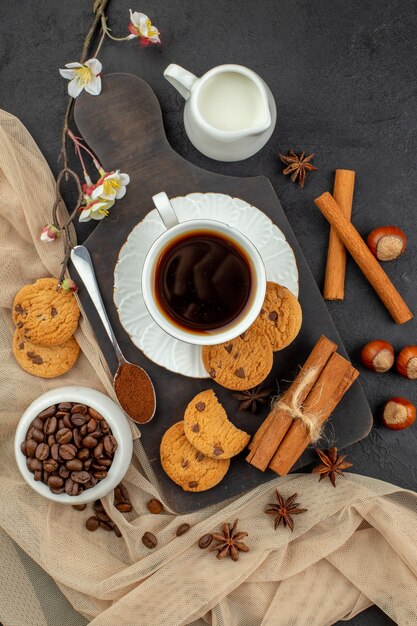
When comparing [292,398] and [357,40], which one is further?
[357,40]

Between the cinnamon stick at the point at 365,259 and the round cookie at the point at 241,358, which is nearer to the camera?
the round cookie at the point at 241,358

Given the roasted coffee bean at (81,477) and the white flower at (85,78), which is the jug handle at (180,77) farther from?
the roasted coffee bean at (81,477)

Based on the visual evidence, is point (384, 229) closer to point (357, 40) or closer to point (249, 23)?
point (357, 40)

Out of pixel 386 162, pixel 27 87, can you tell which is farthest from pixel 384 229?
pixel 27 87

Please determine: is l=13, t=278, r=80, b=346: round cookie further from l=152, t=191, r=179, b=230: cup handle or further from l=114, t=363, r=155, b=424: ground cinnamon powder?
l=152, t=191, r=179, b=230: cup handle

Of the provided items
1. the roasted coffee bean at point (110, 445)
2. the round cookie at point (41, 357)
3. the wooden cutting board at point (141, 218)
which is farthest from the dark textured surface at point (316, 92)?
the roasted coffee bean at point (110, 445)

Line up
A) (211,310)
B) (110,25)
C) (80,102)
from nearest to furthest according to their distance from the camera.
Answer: (211,310)
(80,102)
(110,25)

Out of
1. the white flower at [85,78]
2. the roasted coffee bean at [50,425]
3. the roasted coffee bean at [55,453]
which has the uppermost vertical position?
the white flower at [85,78]
